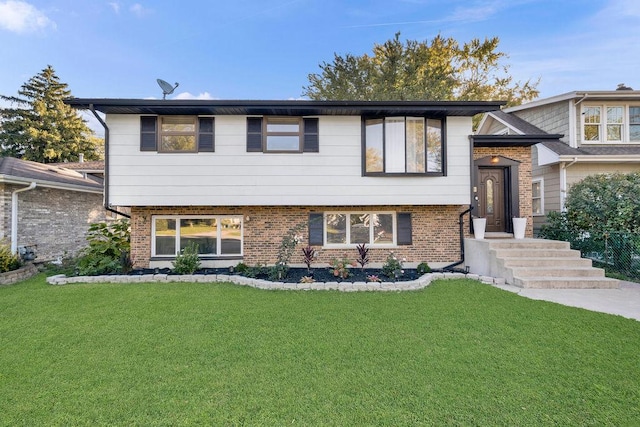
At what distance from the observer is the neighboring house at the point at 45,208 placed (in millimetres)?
8414

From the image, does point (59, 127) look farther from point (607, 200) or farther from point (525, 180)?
point (607, 200)

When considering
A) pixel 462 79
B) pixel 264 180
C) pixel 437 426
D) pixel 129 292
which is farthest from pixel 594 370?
pixel 462 79

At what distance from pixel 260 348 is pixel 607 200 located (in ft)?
31.3

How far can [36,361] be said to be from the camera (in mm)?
3211

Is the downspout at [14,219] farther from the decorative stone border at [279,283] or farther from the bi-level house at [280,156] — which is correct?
the bi-level house at [280,156]

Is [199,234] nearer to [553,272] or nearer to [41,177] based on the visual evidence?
[41,177]

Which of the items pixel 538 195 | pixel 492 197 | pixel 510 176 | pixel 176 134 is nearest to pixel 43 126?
pixel 176 134

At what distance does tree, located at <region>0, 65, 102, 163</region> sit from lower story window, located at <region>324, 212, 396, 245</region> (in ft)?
86.0

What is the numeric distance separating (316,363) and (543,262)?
21.6ft

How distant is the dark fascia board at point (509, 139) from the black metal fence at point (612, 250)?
2880 mm

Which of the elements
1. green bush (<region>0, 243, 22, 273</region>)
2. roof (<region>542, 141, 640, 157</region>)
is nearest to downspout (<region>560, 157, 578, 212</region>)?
roof (<region>542, 141, 640, 157</region>)

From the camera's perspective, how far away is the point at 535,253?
695 centimetres

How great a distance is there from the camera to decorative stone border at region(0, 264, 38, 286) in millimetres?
6812

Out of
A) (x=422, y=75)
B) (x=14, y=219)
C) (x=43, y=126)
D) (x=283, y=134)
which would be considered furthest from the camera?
(x=43, y=126)
